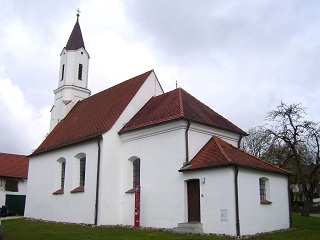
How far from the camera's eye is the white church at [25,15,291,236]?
1608 cm

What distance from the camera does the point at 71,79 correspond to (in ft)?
100

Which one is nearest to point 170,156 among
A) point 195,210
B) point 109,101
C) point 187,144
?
point 187,144

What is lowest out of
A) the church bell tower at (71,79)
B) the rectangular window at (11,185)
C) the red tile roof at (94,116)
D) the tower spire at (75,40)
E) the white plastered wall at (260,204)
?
the white plastered wall at (260,204)

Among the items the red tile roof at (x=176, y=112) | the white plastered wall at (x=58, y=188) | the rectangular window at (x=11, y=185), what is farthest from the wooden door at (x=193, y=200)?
the rectangular window at (x=11, y=185)

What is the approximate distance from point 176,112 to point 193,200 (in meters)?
4.58

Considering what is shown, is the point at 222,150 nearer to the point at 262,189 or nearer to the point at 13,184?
the point at 262,189

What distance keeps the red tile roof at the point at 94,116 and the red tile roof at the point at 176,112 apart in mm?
1287

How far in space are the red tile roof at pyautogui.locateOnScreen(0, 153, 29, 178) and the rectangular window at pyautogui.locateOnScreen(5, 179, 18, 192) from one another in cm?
56

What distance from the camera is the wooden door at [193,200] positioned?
16.7 meters

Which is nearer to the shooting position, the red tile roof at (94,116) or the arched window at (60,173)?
the red tile roof at (94,116)

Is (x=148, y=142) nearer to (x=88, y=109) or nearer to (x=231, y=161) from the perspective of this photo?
(x=231, y=161)

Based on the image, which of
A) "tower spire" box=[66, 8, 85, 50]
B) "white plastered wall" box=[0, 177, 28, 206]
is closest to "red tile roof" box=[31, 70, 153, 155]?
"tower spire" box=[66, 8, 85, 50]

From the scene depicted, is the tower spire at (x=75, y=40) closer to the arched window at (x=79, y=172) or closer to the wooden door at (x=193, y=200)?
the arched window at (x=79, y=172)

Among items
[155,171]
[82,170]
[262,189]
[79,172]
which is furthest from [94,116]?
[262,189]
